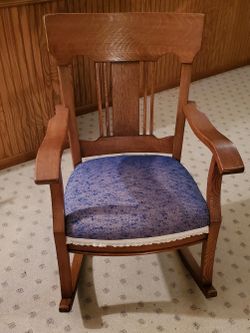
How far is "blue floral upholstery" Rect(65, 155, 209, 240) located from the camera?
112cm

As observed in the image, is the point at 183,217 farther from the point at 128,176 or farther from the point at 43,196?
the point at 43,196

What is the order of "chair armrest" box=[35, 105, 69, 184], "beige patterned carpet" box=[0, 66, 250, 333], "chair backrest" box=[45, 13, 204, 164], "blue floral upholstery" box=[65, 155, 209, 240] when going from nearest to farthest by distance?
"chair armrest" box=[35, 105, 69, 184] → "blue floral upholstery" box=[65, 155, 209, 240] → "chair backrest" box=[45, 13, 204, 164] → "beige patterned carpet" box=[0, 66, 250, 333]

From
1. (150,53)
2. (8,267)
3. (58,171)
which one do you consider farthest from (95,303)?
(150,53)

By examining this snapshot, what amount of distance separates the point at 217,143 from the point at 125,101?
0.41 m

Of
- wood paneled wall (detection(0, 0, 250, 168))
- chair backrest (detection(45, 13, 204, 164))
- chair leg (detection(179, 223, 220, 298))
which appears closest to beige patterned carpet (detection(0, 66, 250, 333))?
chair leg (detection(179, 223, 220, 298))

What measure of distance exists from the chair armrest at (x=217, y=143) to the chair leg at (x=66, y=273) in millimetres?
545

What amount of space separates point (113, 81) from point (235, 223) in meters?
0.96

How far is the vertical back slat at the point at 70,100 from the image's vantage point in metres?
1.29

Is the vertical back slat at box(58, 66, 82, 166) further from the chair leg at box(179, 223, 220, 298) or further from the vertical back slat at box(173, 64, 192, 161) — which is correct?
the chair leg at box(179, 223, 220, 298)

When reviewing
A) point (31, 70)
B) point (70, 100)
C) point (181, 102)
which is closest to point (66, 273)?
point (70, 100)

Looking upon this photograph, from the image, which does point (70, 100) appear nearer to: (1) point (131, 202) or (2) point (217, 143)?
(1) point (131, 202)

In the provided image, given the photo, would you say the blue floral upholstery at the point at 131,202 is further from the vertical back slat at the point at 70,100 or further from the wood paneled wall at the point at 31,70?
the wood paneled wall at the point at 31,70

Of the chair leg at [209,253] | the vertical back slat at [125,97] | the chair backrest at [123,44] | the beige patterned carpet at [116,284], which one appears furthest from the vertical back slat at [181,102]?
the beige patterned carpet at [116,284]

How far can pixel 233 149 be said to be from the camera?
108cm
